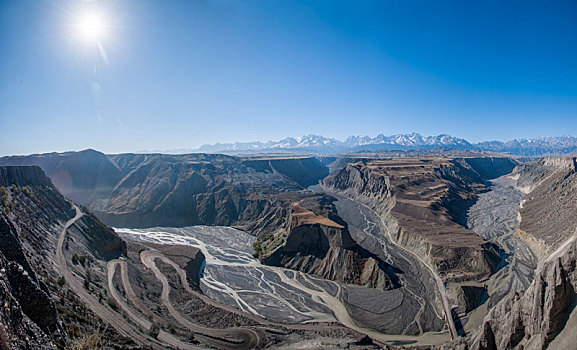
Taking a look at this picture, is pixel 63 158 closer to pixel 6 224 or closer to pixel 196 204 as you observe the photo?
pixel 196 204

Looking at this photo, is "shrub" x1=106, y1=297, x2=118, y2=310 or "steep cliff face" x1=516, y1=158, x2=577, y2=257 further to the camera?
"steep cliff face" x1=516, y1=158, x2=577, y2=257

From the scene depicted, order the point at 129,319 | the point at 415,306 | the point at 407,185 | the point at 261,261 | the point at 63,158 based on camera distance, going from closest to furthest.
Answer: the point at 129,319, the point at 415,306, the point at 261,261, the point at 407,185, the point at 63,158

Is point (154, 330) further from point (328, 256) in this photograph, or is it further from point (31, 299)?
→ point (328, 256)

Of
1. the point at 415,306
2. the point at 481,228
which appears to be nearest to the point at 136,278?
the point at 415,306

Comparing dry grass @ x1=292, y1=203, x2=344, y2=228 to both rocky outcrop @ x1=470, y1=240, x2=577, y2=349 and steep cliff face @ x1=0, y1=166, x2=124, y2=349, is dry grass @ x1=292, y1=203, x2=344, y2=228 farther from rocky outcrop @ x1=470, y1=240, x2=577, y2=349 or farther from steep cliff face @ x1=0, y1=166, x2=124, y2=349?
rocky outcrop @ x1=470, y1=240, x2=577, y2=349

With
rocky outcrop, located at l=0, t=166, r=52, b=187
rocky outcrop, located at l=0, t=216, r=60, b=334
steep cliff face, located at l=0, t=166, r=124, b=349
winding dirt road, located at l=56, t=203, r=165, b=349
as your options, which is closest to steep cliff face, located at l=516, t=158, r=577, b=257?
winding dirt road, located at l=56, t=203, r=165, b=349

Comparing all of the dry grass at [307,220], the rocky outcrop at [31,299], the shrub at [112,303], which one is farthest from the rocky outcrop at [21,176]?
the dry grass at [307,220]
